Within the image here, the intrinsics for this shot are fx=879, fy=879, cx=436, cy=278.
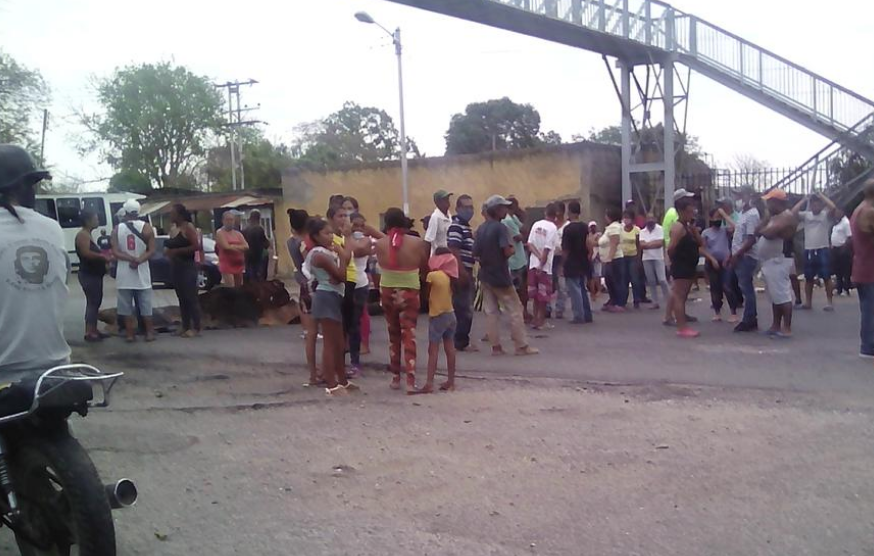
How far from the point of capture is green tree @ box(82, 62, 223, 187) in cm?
5903

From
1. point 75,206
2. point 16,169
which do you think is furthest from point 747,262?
point 75,206

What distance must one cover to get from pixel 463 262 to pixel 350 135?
55.8m

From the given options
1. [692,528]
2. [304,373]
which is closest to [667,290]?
[304,373]

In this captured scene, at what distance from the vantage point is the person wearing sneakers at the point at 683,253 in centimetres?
1101

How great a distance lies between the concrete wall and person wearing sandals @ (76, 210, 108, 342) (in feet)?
46.8

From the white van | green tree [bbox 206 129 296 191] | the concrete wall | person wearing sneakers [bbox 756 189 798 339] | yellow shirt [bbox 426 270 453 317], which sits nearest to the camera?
yellow shirt [bbox 426 270 453 317]

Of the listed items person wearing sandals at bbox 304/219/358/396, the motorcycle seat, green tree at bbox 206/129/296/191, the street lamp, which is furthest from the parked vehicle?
green tree at bbox 206/129/296/191

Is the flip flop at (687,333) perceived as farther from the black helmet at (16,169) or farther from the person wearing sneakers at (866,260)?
the black helmet at (16,169)

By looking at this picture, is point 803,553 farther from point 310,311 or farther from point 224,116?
point 224,116

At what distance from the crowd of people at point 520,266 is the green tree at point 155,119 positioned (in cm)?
4985

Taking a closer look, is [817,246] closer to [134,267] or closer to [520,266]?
[520,266]

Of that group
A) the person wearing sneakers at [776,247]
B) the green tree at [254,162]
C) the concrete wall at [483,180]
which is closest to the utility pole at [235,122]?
the green tree at [254,162]

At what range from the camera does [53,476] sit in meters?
3.85

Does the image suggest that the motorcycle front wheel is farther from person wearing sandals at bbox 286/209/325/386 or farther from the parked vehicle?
the parked vehicle
